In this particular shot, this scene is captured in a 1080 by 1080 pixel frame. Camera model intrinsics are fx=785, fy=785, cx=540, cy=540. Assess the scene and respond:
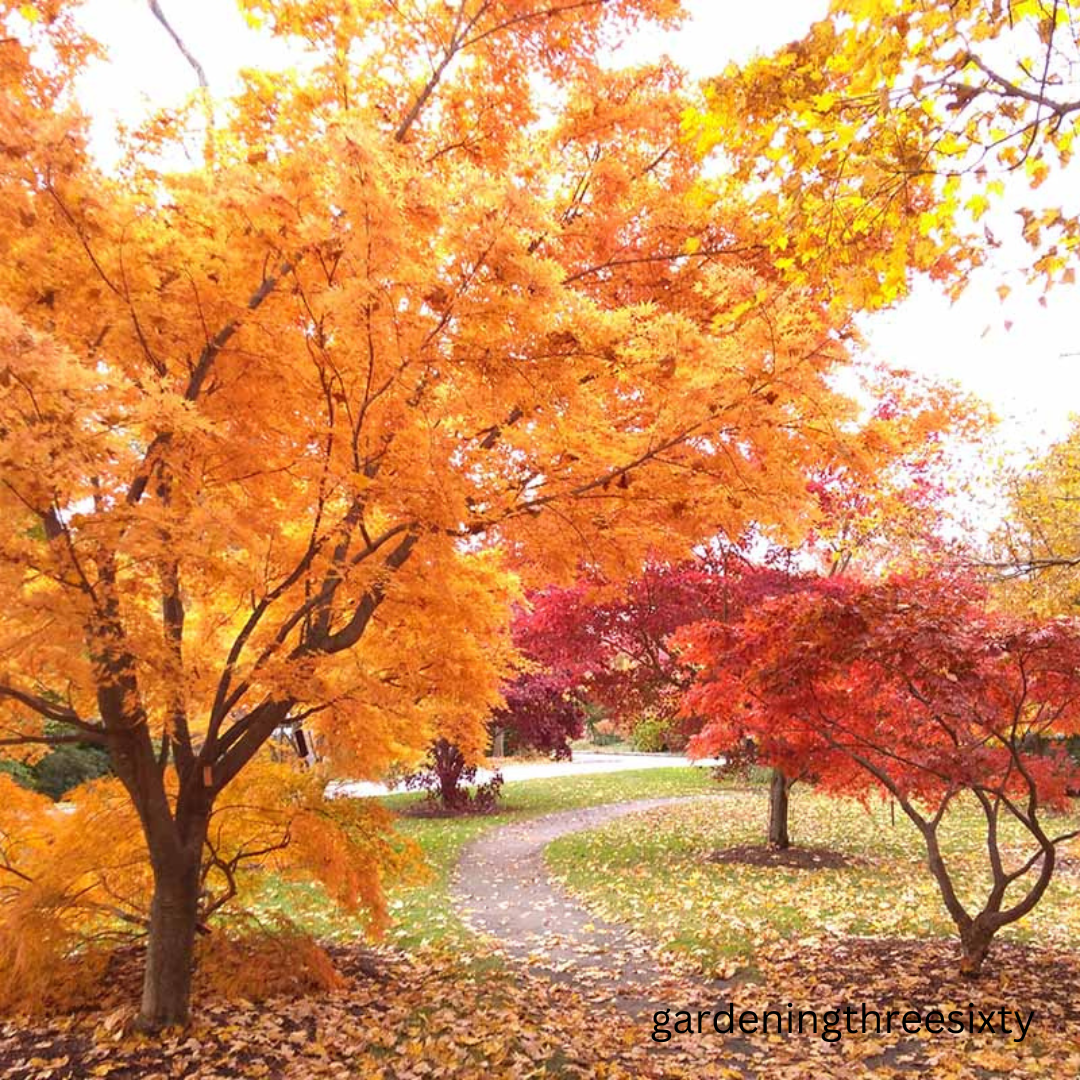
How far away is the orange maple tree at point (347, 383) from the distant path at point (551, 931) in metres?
1.96

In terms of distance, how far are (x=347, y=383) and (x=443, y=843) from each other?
10528 mm

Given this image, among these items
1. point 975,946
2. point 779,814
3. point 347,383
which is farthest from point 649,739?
point 347,383

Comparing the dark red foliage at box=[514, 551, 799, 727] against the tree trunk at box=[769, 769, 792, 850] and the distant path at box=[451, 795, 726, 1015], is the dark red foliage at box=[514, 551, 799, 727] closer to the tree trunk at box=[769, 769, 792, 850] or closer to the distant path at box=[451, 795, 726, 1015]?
the tree trunk at box=[769, 769, 792, 850]

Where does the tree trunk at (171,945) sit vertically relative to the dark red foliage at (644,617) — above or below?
below

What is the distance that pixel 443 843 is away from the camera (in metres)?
12.8

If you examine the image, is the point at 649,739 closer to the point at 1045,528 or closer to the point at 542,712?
the point at 542,712

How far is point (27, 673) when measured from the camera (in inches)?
144

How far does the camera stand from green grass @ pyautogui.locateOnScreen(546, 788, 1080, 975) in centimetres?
674

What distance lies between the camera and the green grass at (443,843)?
750 centimetres

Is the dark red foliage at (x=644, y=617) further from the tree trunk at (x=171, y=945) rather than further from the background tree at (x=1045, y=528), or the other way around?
the tree trunk at (x=171, y=945)

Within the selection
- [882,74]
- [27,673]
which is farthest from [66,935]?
[882,74]

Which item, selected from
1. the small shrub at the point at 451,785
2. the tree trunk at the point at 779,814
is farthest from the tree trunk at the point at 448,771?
the tree trunk at the point at 779,814

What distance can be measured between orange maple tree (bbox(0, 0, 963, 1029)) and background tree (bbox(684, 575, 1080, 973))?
101cm

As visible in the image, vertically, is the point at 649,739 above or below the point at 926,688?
below
